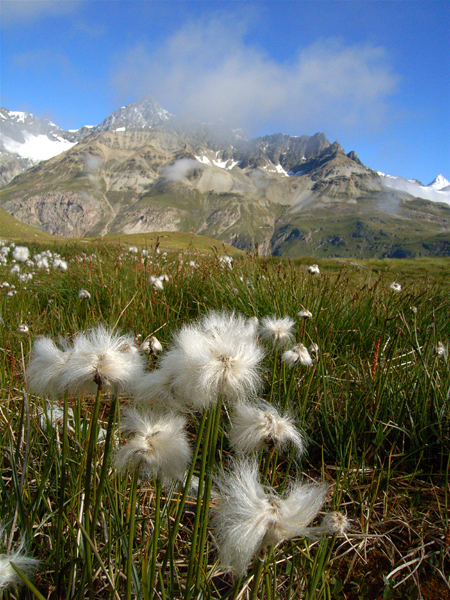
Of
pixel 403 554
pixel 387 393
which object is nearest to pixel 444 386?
pixel 387 393

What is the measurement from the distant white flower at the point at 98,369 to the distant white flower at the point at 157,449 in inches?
6.2

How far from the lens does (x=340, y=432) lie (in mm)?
2457

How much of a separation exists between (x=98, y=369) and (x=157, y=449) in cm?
32

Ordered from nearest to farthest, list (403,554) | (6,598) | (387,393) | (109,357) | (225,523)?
(225,523) → (109,357) → (6,598) → (403,554) → (387,393)

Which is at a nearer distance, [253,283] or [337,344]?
[337,344]

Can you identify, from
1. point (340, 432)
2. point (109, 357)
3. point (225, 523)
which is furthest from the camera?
point (340, 432)

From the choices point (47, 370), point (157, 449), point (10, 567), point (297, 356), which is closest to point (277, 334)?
point (297, 356)

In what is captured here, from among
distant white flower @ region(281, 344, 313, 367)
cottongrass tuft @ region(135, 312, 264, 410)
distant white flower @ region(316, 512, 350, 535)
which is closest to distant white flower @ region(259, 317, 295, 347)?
distant white flower @ region(281, 344, 313, 367)

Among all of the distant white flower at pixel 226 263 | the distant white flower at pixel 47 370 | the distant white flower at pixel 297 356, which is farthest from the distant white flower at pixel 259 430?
the distant white flower at pixel 226 263

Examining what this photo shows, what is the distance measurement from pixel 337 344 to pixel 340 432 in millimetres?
1671

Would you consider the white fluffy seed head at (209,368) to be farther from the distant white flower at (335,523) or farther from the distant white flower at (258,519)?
the distant white flower at (335,523)

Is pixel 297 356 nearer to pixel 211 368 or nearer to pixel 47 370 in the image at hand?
pixel 211 368

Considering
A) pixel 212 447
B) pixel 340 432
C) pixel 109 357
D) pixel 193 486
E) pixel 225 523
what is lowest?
pixel 193 486

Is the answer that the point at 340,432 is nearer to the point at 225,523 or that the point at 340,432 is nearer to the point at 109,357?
the point at 225,523
